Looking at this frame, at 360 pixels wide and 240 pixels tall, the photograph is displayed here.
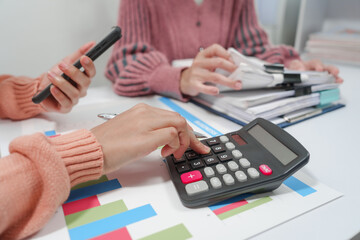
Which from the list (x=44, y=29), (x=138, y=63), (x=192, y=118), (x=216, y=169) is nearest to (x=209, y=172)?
(x=216, y=169)

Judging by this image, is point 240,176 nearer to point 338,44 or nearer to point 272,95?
point 272,95

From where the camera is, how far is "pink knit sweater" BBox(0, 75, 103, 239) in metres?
0.28

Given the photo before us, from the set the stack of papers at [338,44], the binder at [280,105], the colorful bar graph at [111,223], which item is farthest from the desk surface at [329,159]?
the stack of papers at [338,44]

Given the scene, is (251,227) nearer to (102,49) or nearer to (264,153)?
(264,153)

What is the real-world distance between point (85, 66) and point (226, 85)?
0.28 metres

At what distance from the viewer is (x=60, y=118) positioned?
573mm

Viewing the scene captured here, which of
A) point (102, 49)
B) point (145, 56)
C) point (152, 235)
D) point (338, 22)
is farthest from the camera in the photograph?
point (338, 22)

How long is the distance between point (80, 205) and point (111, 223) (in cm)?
5

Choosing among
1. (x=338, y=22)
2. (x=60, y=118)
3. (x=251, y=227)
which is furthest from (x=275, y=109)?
(x=338, y=22)

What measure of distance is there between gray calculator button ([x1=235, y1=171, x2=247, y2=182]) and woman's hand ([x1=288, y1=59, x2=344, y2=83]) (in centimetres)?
45

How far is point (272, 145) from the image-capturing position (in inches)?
15.1

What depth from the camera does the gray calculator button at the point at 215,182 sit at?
32cm

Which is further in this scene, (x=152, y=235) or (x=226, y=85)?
(x=226, y=85)

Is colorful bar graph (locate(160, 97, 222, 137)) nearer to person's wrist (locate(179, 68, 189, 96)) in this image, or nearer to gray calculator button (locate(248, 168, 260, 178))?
person's wrist (locate(179, 68, 189, 96))
